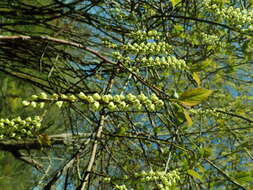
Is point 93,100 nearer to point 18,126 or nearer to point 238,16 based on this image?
point 18,126

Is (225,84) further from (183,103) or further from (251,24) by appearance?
(183,103)

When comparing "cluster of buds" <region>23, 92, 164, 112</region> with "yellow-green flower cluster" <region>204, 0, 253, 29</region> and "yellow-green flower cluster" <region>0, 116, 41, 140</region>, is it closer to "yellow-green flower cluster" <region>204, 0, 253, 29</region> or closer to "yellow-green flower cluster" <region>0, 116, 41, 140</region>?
"yellow-green flower cluster" <region>0, 116, 41, 140</region>

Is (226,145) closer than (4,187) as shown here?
No

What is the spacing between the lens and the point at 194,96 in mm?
959

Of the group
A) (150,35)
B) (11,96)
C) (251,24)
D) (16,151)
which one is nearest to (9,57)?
(11,96)

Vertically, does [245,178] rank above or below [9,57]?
below

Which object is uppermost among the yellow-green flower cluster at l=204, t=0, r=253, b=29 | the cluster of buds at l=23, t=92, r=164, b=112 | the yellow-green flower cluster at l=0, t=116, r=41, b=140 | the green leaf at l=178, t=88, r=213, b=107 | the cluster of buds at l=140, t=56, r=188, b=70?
the yellow-green flower cluster at l=204, t=0, r=253, b=29

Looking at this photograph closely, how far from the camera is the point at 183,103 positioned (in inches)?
37.2

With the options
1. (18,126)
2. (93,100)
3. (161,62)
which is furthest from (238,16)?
(18,126)

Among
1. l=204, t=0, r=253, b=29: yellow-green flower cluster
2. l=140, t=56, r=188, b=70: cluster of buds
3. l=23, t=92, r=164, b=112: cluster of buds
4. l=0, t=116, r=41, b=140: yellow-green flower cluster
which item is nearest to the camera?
l=23, t=92, r=164, b=112: cluster of buds

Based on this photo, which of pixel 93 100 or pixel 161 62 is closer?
pixel 93 100

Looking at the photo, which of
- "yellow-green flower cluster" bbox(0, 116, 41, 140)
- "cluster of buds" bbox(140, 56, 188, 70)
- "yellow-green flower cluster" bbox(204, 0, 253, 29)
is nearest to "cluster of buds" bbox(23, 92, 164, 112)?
"yellow-green flower cluster" bbox(0, 116, 41, 140)

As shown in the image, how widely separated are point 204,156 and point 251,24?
0.74m

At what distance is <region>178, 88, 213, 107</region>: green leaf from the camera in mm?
950
